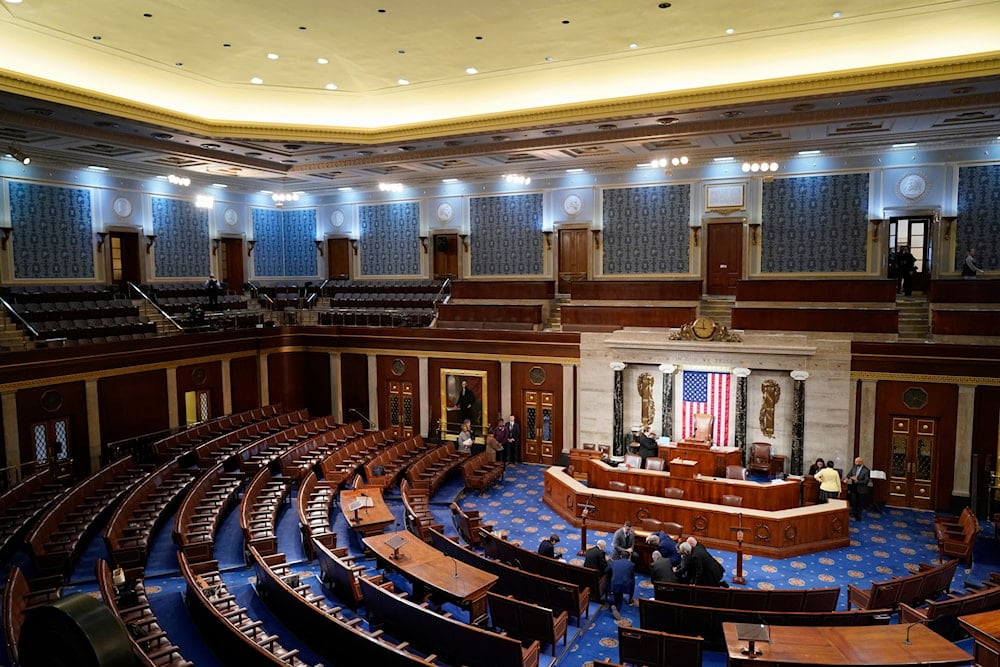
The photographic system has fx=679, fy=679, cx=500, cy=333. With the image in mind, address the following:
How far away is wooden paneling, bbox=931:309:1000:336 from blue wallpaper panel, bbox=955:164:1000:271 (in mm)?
3410

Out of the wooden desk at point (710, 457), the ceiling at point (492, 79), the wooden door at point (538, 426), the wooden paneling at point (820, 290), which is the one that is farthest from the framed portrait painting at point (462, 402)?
the wooden paneling at point (820, 290)

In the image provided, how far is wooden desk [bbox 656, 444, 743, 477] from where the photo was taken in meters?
14.0

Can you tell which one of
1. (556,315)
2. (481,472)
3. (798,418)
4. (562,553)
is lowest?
(562,553)

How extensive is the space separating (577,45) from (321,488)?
9.53 meters

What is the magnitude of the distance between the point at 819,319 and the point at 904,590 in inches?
286

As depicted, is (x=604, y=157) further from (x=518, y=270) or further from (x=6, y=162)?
(x=6, y=162)

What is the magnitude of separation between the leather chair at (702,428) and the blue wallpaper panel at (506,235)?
7732mm

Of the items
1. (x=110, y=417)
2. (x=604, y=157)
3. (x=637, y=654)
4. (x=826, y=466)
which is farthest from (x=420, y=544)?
(x=604, y=157)

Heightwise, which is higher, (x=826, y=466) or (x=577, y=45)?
(x=577, y=45)

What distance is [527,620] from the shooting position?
798 centimetres

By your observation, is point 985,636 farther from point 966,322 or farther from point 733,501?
point 966,322

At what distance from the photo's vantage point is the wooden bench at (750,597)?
26.8 feet

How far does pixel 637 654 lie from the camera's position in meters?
7.39

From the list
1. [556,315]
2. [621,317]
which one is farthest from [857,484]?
[556,315]
